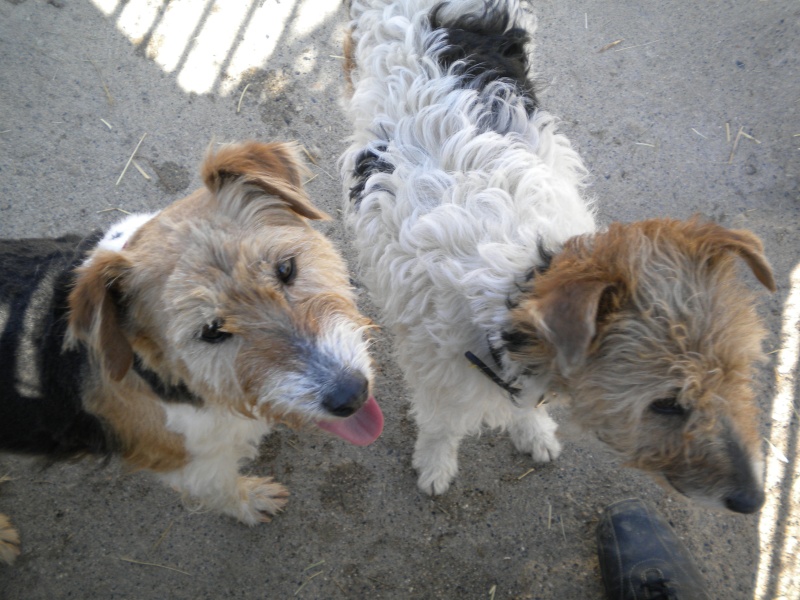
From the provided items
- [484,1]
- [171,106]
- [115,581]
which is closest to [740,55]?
[484,1]

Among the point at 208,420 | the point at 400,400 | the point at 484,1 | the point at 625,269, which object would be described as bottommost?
the point at 208,420

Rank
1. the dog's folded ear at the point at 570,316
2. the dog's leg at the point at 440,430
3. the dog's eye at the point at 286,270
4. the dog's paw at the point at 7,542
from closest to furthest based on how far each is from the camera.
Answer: the dog's folded ear at the point at 570,316 < the dog's eye at the point at 286,270 < the dog's leg at the point at 440,430 < the dog's paw at the point at 7,542

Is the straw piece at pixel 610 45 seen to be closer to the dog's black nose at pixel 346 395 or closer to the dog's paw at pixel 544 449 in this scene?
the dog's paw at pixel 544 449

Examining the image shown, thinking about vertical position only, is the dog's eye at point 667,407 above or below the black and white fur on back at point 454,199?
below

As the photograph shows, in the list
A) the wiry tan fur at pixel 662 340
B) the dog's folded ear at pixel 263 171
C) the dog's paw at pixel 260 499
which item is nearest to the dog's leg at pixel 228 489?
the dog's paw at pixel 260 499

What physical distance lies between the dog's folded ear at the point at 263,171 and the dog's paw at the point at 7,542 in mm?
2494

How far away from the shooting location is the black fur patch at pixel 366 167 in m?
2.74

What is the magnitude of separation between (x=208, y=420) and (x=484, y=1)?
2758mm

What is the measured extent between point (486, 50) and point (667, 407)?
2.18 m

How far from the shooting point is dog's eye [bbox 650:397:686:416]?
1.80 meters

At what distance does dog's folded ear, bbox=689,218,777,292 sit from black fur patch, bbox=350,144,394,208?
1510mm

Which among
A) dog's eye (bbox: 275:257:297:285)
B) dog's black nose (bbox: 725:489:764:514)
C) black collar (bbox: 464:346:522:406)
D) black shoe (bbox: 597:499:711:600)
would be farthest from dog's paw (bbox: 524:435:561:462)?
dog's eye (bbox: 275:257:297:285)

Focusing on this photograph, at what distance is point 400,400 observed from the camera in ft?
11.4

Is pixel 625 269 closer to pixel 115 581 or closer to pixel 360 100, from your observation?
pixel 360 100
